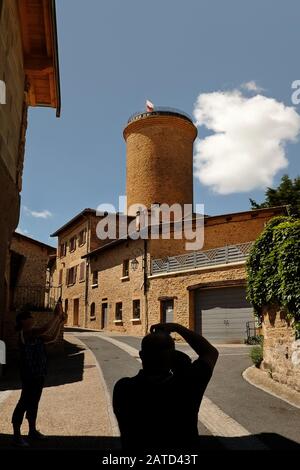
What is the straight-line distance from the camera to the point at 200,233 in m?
24.3

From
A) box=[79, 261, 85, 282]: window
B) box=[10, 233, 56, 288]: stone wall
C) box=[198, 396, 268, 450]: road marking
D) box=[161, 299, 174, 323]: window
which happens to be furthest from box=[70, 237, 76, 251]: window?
box=[198, 396, 268, 450]: road marking

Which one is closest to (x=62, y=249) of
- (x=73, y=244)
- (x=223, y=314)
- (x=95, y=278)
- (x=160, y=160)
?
(x=73, y=244)

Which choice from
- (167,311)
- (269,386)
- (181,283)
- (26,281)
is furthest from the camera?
(26,281)

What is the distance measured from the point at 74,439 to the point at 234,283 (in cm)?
1476

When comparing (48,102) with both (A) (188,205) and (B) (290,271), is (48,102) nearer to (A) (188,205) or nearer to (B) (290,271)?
(B) (290,271)

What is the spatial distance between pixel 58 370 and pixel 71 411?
4912mm

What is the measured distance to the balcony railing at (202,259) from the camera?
19734mm

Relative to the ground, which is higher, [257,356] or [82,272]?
[82,272]

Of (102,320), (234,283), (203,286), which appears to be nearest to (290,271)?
(234,283)

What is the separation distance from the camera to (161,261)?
23.7m

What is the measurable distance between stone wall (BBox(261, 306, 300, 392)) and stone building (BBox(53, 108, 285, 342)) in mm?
8325

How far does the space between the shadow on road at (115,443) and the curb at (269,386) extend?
2415 mm

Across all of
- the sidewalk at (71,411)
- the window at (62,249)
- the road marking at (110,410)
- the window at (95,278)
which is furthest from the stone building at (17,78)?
the window at (62,249)

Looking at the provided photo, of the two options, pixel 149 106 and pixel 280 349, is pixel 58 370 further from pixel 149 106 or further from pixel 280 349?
pixel 149 106
